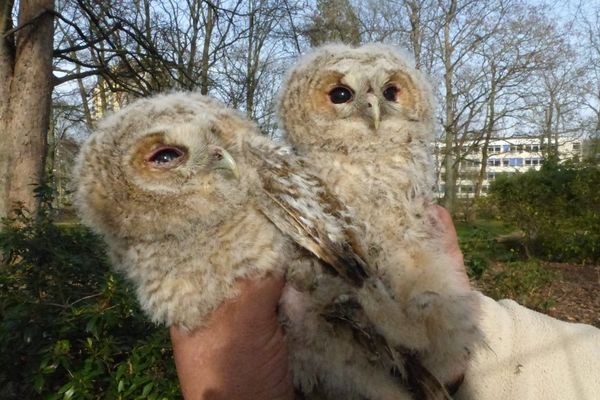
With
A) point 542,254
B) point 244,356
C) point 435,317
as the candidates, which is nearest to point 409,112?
point 435,317

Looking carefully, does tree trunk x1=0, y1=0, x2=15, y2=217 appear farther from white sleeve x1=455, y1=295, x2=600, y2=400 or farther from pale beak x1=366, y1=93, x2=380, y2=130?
white sleeve x1=455, y1=295, x2=600, y2=400

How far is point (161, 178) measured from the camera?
1676 mm

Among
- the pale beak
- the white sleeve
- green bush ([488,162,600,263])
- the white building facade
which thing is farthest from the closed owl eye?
the white building facade

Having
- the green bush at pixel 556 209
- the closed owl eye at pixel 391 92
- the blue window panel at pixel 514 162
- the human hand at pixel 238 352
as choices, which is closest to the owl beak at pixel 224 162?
the human hand at pixel 238 352

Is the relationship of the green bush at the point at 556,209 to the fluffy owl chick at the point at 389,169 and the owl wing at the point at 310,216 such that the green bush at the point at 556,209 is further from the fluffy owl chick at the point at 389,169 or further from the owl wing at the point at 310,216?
the owl wing at the point at 310,216

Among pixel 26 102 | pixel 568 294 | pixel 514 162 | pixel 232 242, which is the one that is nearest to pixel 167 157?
pixel 232 242

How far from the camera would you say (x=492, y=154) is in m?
24.7

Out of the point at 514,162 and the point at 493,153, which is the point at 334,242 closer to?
the point at 493,153

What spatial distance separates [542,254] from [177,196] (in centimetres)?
1299

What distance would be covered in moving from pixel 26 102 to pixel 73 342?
3.18 meters

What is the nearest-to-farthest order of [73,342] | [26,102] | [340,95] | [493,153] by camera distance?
[340,95] → [73,342] → [26,102] → [493,153]

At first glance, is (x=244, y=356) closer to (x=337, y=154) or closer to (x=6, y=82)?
(x=337, y=154)

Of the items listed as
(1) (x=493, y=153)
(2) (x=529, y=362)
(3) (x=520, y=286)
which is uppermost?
(1) (x=493, y=153)

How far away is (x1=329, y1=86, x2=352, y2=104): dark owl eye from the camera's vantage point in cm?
209
